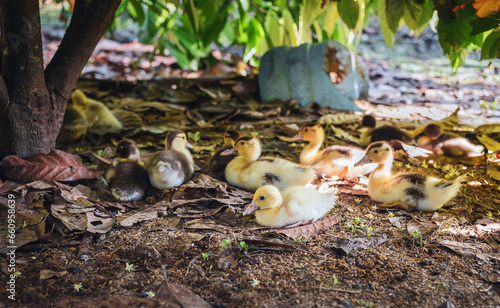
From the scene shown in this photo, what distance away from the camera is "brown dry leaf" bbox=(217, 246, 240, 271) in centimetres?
230

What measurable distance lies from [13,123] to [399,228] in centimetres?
262

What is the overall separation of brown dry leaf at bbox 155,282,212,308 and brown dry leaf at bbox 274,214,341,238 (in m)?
0.80

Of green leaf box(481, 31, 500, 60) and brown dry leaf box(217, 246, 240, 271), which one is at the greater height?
green leaf box(481, 31, 500, 60)

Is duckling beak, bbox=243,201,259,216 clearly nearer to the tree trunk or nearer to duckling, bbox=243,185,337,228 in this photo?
duckling, bbox=243,185,337,228

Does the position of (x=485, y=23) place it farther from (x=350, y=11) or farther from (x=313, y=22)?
(x=313, y=22)

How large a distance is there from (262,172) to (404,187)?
3.37 feet

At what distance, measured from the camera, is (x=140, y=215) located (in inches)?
115

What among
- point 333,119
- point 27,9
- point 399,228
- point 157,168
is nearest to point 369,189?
point 399,228

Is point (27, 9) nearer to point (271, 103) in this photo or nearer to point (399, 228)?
point (399, 228)

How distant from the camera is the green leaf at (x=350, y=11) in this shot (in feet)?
10.0

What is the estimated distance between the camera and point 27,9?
Result: 9.48 ft

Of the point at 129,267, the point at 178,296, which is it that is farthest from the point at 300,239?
the point at 129,267

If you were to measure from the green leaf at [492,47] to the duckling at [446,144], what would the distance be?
1.36 meters

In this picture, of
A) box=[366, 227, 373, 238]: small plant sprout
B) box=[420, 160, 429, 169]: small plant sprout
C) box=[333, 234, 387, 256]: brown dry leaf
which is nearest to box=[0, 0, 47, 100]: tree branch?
box=[333, 234, 387, 256]: brown dry leaf
